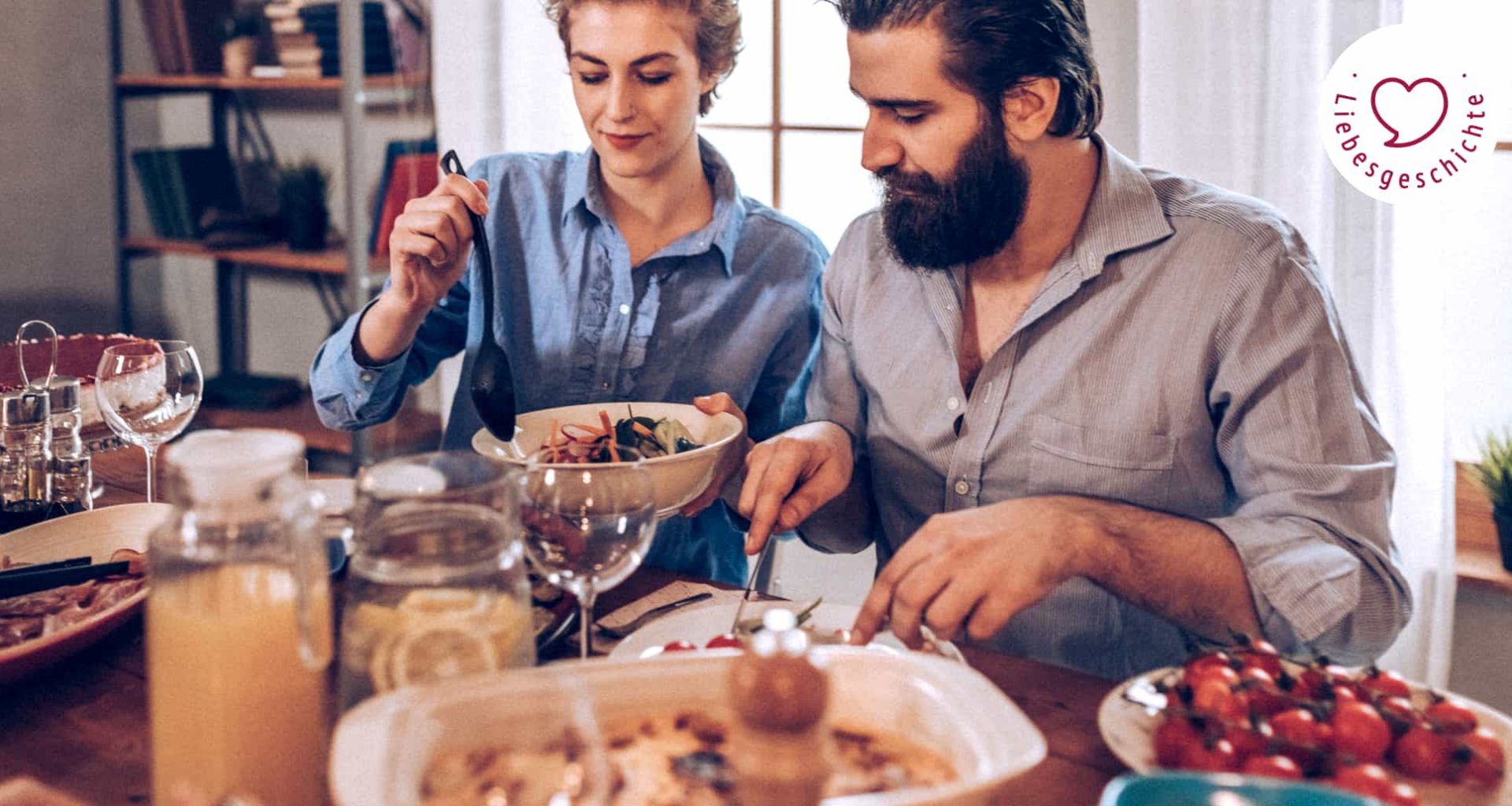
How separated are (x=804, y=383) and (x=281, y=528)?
116 centimetres

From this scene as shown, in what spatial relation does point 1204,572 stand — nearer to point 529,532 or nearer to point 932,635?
point 932,635

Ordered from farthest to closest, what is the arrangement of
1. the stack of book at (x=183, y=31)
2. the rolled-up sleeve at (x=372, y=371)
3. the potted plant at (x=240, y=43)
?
the stack of book at (x=183, y=31) < the potted plant at (x=240, y=43) < the rolled-up sleeve at (x=372, y=371)

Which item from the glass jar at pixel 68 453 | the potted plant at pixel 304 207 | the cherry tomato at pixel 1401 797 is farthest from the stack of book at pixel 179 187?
the cherry tomato at pixel 1401 797

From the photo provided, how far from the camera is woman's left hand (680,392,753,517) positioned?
4.75 feet

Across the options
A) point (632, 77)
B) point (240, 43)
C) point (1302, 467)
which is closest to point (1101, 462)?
point (1302, 467)

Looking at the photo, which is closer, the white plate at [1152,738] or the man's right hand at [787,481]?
the white plate at [1152,738]

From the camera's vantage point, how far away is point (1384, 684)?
3.21 ft

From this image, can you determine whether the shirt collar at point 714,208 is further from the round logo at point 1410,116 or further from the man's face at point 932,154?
the round logo at point 1410,116

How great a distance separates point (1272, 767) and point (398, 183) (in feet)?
9.72

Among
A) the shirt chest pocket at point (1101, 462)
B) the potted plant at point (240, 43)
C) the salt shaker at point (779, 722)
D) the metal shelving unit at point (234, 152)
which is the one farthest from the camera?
the potted plant at point (240, 43)

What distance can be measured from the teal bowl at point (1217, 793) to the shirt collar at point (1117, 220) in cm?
89

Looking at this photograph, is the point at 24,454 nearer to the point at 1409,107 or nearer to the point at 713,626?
the point at 713,626

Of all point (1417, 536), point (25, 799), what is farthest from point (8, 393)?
point (1417, 536)

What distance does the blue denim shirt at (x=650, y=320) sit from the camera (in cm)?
189
